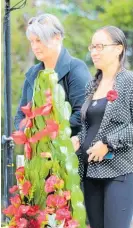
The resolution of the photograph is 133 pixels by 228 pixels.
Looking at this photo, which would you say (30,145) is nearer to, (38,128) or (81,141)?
(38,128)

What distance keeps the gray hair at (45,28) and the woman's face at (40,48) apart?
0.05 feet

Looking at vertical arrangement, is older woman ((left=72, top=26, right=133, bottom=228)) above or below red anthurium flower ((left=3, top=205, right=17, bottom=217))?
above

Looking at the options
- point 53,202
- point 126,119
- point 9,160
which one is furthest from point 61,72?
point 9,160

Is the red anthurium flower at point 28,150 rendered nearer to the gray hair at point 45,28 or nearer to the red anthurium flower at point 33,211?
the red anthurium flower at point 33,211

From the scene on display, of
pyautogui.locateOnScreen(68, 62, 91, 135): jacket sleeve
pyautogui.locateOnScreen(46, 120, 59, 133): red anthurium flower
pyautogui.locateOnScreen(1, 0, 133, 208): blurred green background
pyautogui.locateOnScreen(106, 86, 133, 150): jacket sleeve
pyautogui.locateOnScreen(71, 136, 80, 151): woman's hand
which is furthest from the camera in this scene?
pyautogui.locateOnScreen(1, 0, 133, 208): blurred green background

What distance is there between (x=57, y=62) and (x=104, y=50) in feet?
0.86

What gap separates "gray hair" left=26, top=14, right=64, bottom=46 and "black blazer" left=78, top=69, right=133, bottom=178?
0.31 m

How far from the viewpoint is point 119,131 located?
1.67m

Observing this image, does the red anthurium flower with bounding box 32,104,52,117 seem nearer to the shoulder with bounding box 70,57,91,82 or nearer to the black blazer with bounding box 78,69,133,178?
the black blazer with bounding box 78,69,133,178

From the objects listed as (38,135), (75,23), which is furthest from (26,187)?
(75,23)

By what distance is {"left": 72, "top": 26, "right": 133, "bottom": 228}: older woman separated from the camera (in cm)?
167

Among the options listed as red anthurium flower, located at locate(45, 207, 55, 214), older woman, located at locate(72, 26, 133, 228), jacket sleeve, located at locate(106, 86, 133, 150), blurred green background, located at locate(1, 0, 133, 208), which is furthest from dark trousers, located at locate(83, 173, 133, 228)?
blurred green background, located at locate(1, 0, 133, 208)

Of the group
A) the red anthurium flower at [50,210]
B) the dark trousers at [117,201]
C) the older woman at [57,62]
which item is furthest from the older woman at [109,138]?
the red anthurium flower at [50,210]

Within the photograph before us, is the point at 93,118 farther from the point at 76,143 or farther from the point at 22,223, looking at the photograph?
the point at 22,223
